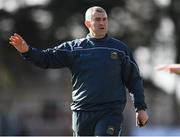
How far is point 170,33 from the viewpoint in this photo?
46.7 metres

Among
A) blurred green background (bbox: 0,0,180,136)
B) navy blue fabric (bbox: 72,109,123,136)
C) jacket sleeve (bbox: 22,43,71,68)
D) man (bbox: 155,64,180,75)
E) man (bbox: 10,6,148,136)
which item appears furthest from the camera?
blurred green background (bbox: 0,0,180,136)

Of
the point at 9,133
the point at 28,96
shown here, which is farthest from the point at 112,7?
the point at 28,96

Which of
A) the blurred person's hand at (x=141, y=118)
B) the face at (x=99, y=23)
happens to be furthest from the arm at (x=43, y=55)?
the blurred person's hand at (x=141, y=118)

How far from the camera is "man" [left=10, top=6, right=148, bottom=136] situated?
1177cm

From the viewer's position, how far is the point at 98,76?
38.7 feet

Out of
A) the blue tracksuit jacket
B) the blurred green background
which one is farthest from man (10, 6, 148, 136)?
the blurred green background

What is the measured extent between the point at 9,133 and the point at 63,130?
726cm

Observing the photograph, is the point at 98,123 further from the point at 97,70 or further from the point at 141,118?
the point at 97,70

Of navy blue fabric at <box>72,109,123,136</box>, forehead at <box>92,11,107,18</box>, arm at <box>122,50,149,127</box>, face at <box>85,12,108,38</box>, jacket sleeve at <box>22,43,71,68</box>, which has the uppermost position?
forehead at <box>92,11,107,18</box>

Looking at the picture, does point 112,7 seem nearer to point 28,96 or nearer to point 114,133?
point 114,133

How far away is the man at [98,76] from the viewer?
38.6ft

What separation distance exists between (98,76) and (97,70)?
0.08 m

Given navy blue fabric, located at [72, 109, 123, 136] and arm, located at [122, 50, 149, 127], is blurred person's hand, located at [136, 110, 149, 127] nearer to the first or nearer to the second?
arm, located at [122, 50, 149, 127]

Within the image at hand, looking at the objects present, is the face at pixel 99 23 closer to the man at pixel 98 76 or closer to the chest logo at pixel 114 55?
the man at pixel 98 76
